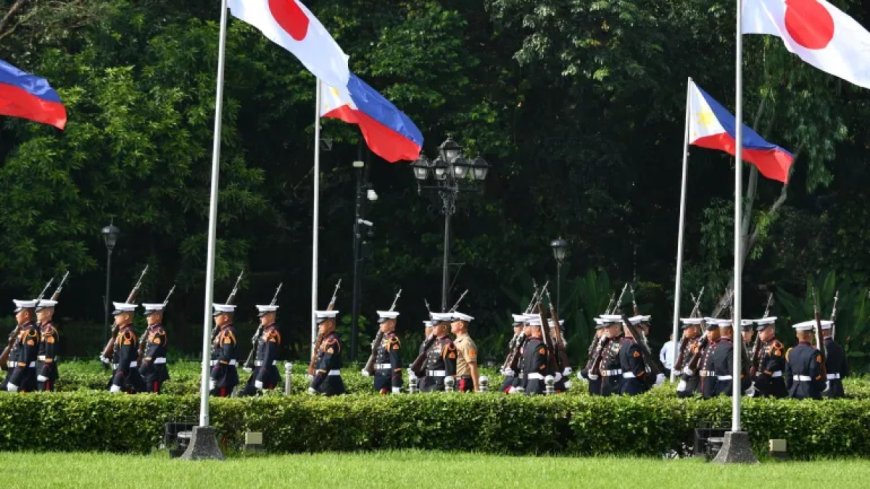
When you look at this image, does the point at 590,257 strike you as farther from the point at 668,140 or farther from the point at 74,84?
the point at 74,84

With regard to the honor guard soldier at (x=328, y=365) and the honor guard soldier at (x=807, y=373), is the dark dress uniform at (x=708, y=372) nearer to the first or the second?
the honor guard soldier at (x=807, y=373)

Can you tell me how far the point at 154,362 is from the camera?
23578 millimetres

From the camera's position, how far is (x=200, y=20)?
133 ft

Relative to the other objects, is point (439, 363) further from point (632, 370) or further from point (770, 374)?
point (770, 374)

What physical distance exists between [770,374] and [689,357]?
1650 mm

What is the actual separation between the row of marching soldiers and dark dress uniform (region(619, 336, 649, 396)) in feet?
2.71

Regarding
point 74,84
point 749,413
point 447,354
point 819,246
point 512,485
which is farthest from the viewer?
point 819,246

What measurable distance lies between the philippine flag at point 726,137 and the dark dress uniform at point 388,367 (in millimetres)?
6514

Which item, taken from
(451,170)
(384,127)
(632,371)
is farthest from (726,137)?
(384,127)

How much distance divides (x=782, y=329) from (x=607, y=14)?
817 centimetres

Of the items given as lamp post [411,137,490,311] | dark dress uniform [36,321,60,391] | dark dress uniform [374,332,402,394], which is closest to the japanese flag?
dark dress uniform [374,332,402,394]

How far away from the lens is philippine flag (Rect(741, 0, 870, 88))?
18797 mm

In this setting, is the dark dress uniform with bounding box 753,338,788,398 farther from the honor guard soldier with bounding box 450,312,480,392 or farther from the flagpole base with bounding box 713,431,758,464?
the flagpole base with bounding box 713,431,758,464

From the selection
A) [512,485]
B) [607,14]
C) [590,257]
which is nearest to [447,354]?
[512,485]
